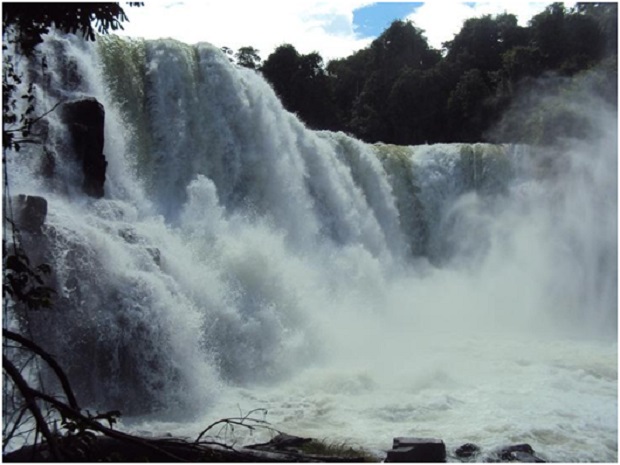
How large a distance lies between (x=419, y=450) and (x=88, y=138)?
679 centimetres

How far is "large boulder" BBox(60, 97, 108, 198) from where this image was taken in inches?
405

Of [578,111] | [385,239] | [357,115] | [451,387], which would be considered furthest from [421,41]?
[451,387]

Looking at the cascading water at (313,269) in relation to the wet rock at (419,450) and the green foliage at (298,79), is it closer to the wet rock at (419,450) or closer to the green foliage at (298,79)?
the wet rock at (419,450)

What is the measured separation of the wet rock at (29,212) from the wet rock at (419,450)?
466 cm

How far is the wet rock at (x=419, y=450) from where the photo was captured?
6.66 metres

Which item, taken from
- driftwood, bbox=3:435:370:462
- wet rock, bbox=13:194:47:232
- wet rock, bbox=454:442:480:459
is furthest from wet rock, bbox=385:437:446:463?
wet rock, bbox=13:194:47:232

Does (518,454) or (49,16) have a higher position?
(49,16)

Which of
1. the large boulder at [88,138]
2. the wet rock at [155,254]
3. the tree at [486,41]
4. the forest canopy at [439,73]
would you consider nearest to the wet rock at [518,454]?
the wet rock at [155,254]

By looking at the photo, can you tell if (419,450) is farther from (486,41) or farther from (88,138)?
(486,41)

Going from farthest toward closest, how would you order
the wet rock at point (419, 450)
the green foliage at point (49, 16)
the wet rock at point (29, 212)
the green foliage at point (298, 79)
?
the green foliage at point (298, 79) < the wet rock at point (29, 212) < the wet rock at point (419, 450) < the green foliage at point (49, 16)

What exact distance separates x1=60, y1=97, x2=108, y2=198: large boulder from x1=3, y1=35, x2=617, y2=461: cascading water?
242 mm

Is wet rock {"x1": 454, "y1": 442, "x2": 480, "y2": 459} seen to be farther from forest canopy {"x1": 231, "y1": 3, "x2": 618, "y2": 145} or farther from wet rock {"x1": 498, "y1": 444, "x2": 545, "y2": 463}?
forest canopy {"x1": 231, "y1": 3, "x2": 618, "y2": 145}

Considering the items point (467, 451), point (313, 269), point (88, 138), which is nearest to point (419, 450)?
point (467, 451)

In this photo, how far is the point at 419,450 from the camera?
678cm
